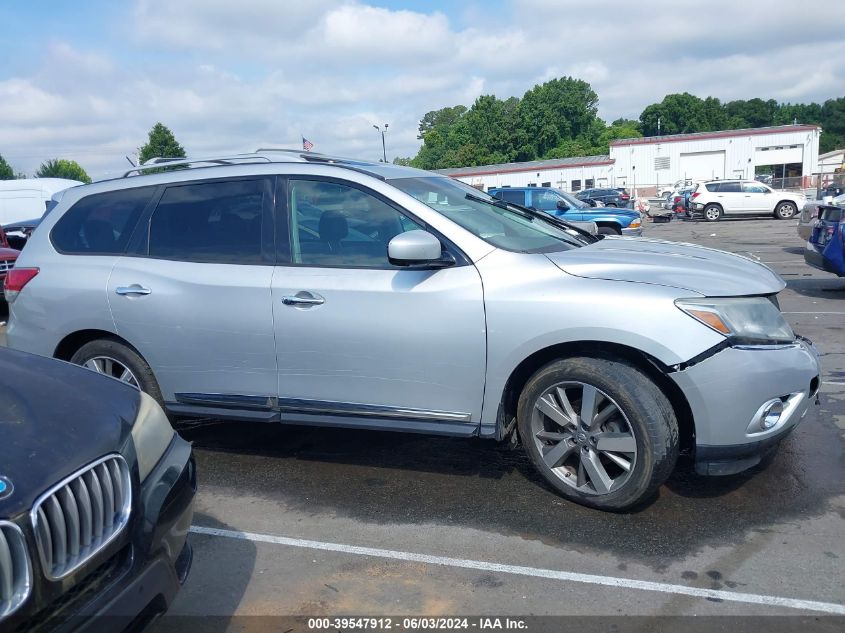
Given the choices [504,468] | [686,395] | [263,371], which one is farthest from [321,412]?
[686,395]

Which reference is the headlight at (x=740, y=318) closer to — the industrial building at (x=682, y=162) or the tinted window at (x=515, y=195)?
the tinted window at (x=515, y=195)

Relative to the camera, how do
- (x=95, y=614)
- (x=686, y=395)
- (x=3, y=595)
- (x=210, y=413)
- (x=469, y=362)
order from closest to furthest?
(x=3, y=595)
(x=95, y=614)
(x=686, y=395)
(x=469, y=362)
(x=210, y=413)

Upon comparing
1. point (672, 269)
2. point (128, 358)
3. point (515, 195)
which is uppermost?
point (672, 269)

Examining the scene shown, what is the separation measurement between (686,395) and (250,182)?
280cm

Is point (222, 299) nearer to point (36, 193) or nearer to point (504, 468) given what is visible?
point (504, 468)

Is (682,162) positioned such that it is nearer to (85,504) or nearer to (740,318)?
(740,318)

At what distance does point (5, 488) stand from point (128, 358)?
2.78 meters

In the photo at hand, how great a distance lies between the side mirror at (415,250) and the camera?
3.75 m

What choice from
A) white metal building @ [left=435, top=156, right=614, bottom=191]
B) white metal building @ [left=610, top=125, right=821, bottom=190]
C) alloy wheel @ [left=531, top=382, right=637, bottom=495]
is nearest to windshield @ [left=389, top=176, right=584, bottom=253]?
alloy wheel @ [left=531, top=382, right=637, bottom=495]

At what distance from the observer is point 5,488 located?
2.04m

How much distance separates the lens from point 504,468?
4.56 meters

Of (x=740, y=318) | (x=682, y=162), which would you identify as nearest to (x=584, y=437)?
(x=740, y=318)

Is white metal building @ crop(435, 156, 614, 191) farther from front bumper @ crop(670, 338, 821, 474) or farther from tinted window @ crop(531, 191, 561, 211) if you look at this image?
front bumper @ crop(670, 338, 821, 474)

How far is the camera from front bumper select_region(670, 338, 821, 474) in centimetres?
352
